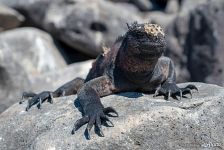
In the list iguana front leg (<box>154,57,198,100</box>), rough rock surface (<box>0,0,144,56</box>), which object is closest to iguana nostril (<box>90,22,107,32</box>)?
rough rock surface (<box>0,0,144,56</box>)

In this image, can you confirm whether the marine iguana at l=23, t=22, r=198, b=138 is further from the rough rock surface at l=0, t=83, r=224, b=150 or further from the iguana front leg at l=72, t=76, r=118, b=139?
the rough rock surface at l=0, t=83, r=224, b=150

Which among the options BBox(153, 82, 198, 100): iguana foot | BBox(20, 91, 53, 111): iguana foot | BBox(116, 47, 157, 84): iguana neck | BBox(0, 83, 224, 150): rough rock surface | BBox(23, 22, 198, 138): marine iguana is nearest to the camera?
BBox(0, 83, 224, 150): rough rock surface

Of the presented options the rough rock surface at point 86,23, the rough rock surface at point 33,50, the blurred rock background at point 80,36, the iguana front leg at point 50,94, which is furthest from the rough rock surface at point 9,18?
the iguana front leg at point 50,94

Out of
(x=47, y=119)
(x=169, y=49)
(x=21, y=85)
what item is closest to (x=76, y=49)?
(x=169, y=49)

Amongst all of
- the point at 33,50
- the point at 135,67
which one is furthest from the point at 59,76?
the point at 135,67

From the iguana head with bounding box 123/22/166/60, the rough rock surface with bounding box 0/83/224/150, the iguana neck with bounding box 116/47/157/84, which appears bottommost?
the rough rock surface with bounding box 0/83/224/150
